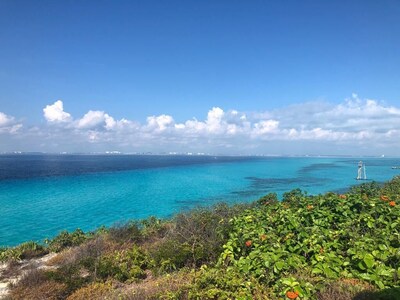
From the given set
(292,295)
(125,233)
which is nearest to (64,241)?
(125,233)

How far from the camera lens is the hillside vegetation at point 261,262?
16.1ft

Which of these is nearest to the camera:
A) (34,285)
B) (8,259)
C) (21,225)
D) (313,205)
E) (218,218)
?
(34,285)

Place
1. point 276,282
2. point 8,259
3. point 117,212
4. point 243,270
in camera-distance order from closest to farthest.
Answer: point 276,282, point 243,270, point 8,259, point 117,212

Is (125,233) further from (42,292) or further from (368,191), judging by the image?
(368,191)

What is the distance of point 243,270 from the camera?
221 inches

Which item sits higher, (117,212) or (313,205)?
(313,205)

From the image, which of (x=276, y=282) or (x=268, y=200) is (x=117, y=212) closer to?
(x=268, y=200)

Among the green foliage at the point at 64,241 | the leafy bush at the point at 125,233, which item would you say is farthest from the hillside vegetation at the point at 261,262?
the green foliage at the point at 64,241

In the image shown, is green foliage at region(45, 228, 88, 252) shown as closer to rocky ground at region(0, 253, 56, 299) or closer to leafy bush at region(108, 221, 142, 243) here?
rocky ground at region(0, 253, 56, 299)

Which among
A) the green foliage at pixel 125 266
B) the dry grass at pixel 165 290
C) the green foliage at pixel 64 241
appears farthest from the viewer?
the green foliage at pixel 64 241

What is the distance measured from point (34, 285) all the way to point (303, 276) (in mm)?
7406

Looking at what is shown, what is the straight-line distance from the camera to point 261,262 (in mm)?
5602

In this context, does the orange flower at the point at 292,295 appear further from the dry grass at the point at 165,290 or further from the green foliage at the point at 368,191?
the green foliage at the point at 368,191

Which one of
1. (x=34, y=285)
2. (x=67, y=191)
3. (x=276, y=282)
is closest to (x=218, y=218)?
(x=276, y=282)
